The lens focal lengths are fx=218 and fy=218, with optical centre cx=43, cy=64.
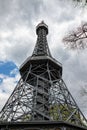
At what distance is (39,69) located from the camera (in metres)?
25.5

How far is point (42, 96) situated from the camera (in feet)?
71.9

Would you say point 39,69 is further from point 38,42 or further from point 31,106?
point 38,42

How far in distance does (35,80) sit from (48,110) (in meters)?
4.51

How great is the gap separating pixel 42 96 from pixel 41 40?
13485mm

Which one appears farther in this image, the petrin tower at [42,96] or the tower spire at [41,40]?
the tower spire at [41,40]

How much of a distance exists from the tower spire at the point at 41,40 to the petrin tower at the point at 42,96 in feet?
11.7

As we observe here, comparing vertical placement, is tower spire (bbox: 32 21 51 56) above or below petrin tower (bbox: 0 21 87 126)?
above

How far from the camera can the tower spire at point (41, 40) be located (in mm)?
30188

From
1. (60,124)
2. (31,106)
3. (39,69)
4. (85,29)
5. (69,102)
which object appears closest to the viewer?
(85,29)

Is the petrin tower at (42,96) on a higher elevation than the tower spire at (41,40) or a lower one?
lower

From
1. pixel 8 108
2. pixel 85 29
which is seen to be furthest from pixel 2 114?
pixel 85 29

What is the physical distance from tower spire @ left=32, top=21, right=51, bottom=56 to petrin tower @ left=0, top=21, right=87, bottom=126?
357 cm

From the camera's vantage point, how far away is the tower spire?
30.2 metres

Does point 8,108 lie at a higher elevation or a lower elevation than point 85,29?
higher
